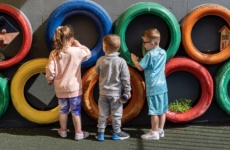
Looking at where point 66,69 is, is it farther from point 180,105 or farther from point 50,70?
point 180,105

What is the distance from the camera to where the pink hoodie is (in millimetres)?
3871

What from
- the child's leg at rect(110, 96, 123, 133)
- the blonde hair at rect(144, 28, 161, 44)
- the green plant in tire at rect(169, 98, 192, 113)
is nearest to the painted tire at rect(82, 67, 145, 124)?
the child's leg at rect(110, 96, 123, 133)

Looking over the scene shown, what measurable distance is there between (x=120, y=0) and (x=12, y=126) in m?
1.98

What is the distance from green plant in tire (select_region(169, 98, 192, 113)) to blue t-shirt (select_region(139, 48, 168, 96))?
0.46 m

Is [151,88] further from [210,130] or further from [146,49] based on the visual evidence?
[210,130]

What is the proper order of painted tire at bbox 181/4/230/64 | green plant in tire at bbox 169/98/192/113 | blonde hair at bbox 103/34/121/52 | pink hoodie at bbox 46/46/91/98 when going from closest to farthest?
1. blonde hair at bbox 103/34/121/52
2. pink hoodie at bbox 46/46/91/98
3. painted tire at bbox 181/4/230/64
4. green plant in tire at bbox 169/98/192/113

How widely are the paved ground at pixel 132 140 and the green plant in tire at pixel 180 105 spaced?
19 centimetres

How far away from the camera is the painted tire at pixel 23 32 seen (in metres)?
4.05

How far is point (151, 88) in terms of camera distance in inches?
157

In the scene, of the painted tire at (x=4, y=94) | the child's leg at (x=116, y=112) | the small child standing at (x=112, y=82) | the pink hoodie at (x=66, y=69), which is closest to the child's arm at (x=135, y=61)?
the small child standing at (x=112, y=82)

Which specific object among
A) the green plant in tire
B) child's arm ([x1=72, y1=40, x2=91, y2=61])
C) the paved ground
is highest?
child's arm ([x1=72, y1=40, x2=91, y2=61])

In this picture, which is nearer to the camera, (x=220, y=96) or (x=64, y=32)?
(x=64, y=32)

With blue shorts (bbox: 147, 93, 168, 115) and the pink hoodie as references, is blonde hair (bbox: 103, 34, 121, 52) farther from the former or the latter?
blue shorts (bbox: 147, 93, 168, 115)

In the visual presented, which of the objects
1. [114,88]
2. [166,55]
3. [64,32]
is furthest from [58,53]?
[166,55]
